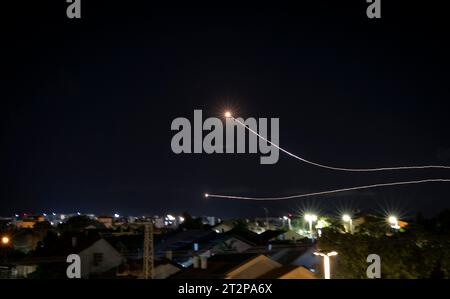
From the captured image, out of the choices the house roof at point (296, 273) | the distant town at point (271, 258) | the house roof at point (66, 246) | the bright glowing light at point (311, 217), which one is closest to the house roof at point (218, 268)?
the distant town at point (271, 258)

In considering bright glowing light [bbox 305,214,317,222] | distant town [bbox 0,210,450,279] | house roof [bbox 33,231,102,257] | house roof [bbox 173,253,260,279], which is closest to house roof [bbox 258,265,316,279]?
distant town [bbox 0,210,450,279]

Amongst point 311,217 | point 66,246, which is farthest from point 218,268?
point 311,217

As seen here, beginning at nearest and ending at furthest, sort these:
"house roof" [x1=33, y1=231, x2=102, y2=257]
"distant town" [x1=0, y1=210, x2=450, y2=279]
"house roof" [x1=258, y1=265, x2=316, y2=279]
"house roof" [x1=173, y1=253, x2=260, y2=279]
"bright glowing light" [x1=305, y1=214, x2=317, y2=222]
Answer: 1. "distant town" [x1=0, y1=210, x2=450, y2=279]
2. "house roof" [x1=258, y1=265, x2=316, y2=279]
3. "house roof" [x1=173, y1=253, x2=260, y2=279]
4. "house roof" [x1=33, y1=231, x2=102, y2=257]
5. "bright glowing light" [x1=305, y1=214, x2=317, y2=222]

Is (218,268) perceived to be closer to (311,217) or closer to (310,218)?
(310,218)

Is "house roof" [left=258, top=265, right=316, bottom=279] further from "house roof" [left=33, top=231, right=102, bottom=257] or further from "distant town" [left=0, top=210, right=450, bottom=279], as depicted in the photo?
"house roof" [left=33, top=231, right=102, bottom=257]

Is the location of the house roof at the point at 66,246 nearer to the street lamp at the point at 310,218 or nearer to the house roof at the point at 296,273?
the house roof at the point at 296,273

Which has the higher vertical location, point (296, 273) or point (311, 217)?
point (311, 217)

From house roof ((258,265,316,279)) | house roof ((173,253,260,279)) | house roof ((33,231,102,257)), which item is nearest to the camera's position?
house roof ((258,265,316,279))

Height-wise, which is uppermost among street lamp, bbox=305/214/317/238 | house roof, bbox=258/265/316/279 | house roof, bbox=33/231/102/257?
street lamp, bbox=305/214/317/238

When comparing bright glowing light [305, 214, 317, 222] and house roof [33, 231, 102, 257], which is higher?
bright glowing light [305, 214, 317, 222]

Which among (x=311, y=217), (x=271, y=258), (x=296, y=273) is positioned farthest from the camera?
(x=311, y=217)

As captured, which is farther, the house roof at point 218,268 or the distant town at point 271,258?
the house roof at point 218,268
